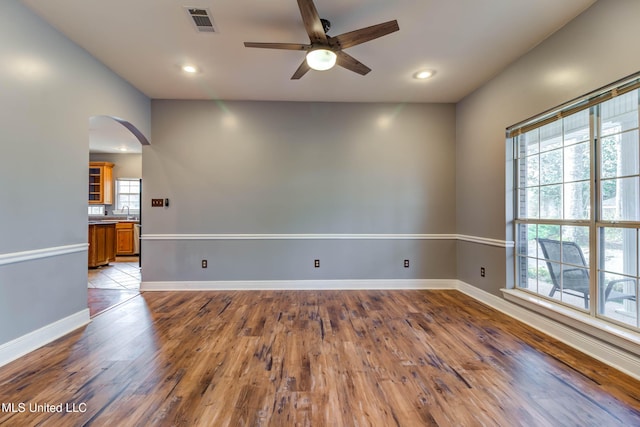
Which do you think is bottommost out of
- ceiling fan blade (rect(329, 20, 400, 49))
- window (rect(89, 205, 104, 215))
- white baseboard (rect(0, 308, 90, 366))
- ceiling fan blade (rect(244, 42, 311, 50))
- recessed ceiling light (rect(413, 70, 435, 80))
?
white baseboard (rect(0, 308, 90, 366))

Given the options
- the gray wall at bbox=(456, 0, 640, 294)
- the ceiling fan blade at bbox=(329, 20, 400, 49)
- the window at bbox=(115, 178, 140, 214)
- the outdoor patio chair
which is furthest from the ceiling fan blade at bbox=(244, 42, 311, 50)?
the window at bbox=(115, 178, 140, 214)

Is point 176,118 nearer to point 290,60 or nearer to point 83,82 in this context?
point 83,82

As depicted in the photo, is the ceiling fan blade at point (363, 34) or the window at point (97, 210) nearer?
the ceiling fan blade at point (363, 34)

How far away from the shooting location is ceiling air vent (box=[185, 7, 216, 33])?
2.18 meters

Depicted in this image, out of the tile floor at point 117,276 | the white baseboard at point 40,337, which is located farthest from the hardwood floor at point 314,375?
the tile floor at point 117,276

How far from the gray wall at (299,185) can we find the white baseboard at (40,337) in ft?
4.26

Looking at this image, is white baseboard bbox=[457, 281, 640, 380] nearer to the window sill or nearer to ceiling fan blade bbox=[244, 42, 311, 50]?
the window sill

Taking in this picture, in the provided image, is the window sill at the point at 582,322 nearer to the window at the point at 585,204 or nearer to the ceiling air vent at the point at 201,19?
the window at the point at 585,204

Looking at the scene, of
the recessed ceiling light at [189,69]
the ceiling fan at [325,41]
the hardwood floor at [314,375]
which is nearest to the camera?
the hardwood floor at [314,375]

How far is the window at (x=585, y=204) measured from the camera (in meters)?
2.02

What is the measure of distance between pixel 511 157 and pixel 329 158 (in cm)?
225

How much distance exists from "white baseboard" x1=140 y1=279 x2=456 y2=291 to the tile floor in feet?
2.17

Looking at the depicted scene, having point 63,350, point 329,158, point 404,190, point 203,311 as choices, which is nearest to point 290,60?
point 329,158

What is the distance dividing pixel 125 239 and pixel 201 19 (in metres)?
6.60
